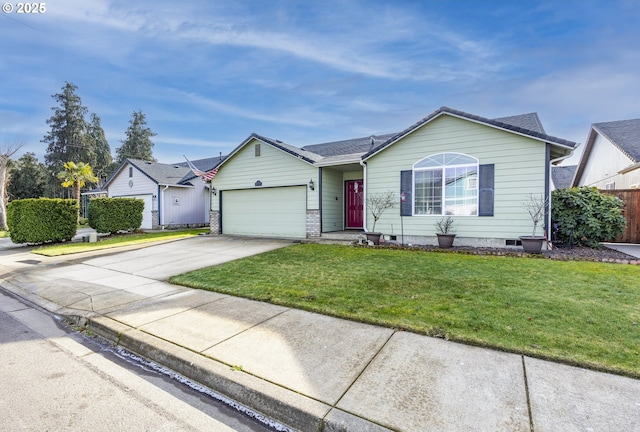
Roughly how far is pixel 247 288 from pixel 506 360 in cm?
402

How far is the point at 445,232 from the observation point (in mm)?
9289

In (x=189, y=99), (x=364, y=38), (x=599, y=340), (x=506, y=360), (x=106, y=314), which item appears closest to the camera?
(x=506, y=360)

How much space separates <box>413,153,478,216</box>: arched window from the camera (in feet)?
29.9

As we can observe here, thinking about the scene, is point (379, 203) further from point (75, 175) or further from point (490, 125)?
point (75, 175)

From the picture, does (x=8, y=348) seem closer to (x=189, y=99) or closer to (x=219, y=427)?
(x=219, y=427)

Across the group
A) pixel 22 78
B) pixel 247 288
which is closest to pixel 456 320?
pixel 247 288

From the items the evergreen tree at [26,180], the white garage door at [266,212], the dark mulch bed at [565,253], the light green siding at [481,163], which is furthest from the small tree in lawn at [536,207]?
the evergreen tree at [26,180]

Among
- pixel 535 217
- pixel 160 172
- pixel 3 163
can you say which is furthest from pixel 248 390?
pixel 3 163

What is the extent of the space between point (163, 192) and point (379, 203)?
576 inches

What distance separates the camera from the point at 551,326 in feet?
11.3

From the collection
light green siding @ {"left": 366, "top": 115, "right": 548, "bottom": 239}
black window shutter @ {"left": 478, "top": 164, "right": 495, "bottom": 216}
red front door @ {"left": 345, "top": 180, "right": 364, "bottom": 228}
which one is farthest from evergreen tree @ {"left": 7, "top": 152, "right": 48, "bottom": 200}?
black window shutter @ {"left": 478, "top": 164, "right": 495, "bottom": 216}

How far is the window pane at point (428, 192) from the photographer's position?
9.55m

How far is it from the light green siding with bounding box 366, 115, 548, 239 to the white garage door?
3.75 metres

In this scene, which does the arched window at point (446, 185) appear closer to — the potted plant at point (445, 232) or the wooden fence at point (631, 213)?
the potted plant at point (445, 232)
